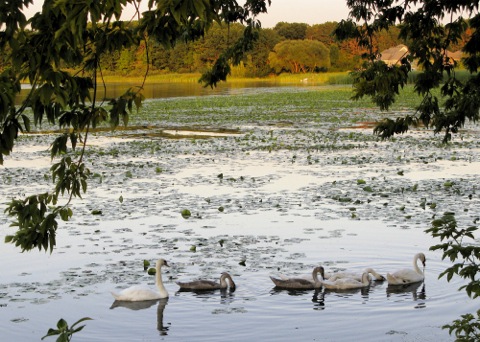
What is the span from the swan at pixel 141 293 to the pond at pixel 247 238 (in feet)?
0.44

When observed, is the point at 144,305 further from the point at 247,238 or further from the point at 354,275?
the point at 247,238

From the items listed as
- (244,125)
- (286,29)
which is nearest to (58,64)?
(244,125)

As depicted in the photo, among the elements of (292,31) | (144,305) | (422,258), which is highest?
(292,31)

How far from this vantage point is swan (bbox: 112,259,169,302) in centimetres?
1025

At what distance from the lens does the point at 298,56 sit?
394 ft

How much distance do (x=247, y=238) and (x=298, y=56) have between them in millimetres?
108568

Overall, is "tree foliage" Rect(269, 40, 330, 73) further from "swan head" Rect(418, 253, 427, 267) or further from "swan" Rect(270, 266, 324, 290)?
"swan" Rect(270, 266, 324, 290)

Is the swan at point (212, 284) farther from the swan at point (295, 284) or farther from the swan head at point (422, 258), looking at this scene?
the swan head at point (422, 258)

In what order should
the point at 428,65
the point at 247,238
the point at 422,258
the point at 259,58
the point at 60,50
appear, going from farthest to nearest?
the point at 259,58
the point at 247,238
the point at 422,258
the point at 428,65
the point at 60,50

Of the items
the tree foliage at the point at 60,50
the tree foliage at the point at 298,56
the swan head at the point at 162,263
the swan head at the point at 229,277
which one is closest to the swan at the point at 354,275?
the swan head at the point at 229,277

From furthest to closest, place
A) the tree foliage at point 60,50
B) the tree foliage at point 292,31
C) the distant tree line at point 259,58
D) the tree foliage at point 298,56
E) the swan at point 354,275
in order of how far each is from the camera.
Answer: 1. the tree foliage at point 292,31
2. the tree foliage at point 298,56
3. the distant tree line at point 259,58
4. the swan at point 354,275
5. the tree foliage at point 60,50

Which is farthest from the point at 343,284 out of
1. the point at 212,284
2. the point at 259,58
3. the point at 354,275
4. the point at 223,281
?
the point at 259,58

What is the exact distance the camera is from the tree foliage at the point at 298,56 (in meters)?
120

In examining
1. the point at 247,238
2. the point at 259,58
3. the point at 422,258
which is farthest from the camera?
the point at 259,58
